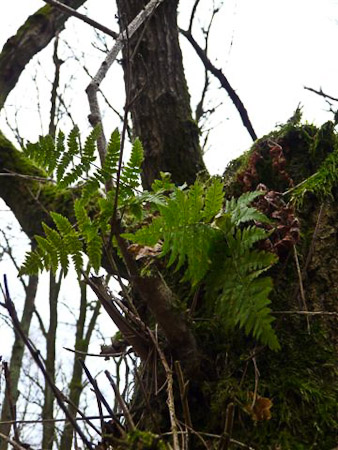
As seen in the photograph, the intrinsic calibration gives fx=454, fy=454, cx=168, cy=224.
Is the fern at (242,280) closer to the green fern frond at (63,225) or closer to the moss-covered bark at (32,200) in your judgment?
the green fern frond at (63,225)

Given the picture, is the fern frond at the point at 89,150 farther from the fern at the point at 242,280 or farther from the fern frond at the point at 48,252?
the fern at the point at 242,280

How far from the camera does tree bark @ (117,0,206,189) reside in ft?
8.99

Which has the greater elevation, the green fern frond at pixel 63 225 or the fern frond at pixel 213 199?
the green fern frond at pixel 63 225

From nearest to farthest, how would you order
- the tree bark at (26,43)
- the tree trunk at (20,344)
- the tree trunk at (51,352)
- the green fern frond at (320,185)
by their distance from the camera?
the green fern frond at (320,185) → the tree bark at (26,43) → the tree trunk at (20,344) → the tree trunk at (51,352)

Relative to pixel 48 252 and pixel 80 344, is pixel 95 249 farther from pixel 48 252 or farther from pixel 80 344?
pixel 80 344

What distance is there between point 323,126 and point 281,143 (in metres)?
0.19

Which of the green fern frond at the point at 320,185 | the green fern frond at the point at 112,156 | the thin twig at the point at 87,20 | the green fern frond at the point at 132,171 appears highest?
the thin twig at the point at 87,20

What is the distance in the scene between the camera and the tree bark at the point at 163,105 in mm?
2740

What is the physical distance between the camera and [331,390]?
50.8 inches

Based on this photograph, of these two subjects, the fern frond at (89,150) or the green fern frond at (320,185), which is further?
the green fern frond at (320,185)

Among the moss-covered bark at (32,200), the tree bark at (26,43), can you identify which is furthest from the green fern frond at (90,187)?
the tree bark at (26,43)

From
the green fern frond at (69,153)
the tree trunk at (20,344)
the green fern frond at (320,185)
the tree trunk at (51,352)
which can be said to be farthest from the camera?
the tree trunk at (51,352)

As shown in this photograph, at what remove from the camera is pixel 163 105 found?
2.89 m

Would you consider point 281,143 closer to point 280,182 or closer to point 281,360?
point 280,182
